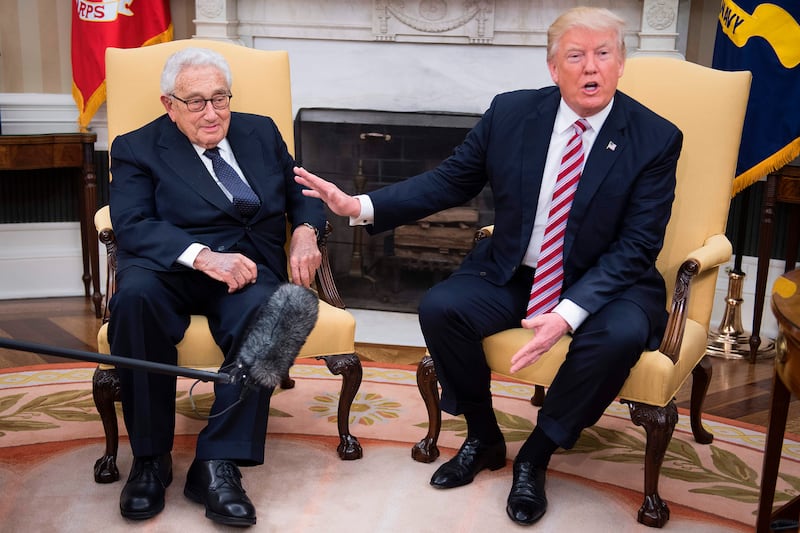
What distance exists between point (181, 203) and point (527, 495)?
1.27m

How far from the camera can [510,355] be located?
97.3 inches

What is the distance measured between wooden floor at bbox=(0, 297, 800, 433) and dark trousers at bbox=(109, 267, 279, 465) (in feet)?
4.34

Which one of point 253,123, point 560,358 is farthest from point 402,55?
point 560,358

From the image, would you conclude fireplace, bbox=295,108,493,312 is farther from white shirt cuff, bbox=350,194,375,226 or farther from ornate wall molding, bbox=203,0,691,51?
white shirt cuff, bbox=350,194,375,226

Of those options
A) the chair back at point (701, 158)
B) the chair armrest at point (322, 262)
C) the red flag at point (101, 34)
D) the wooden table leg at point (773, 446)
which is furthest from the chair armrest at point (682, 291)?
the red flag at point (101, 34)

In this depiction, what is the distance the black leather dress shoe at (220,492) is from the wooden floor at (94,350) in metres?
1.40

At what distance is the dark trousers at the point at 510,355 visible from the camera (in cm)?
232

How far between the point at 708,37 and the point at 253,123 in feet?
7.82

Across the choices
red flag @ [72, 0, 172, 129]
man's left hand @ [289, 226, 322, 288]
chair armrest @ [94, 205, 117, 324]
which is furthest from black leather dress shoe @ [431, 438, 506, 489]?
red flag @ [72, 0, 172, 129]

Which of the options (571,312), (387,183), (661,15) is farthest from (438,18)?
(571,312)

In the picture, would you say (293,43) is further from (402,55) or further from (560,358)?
(560,358)

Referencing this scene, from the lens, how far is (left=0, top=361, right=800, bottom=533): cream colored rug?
2412 mm

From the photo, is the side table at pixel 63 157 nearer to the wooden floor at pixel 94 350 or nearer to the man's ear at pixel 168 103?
the wooden floor at pixel 94 350

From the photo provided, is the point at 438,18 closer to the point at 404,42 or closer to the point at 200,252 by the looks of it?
the point at 404,42
